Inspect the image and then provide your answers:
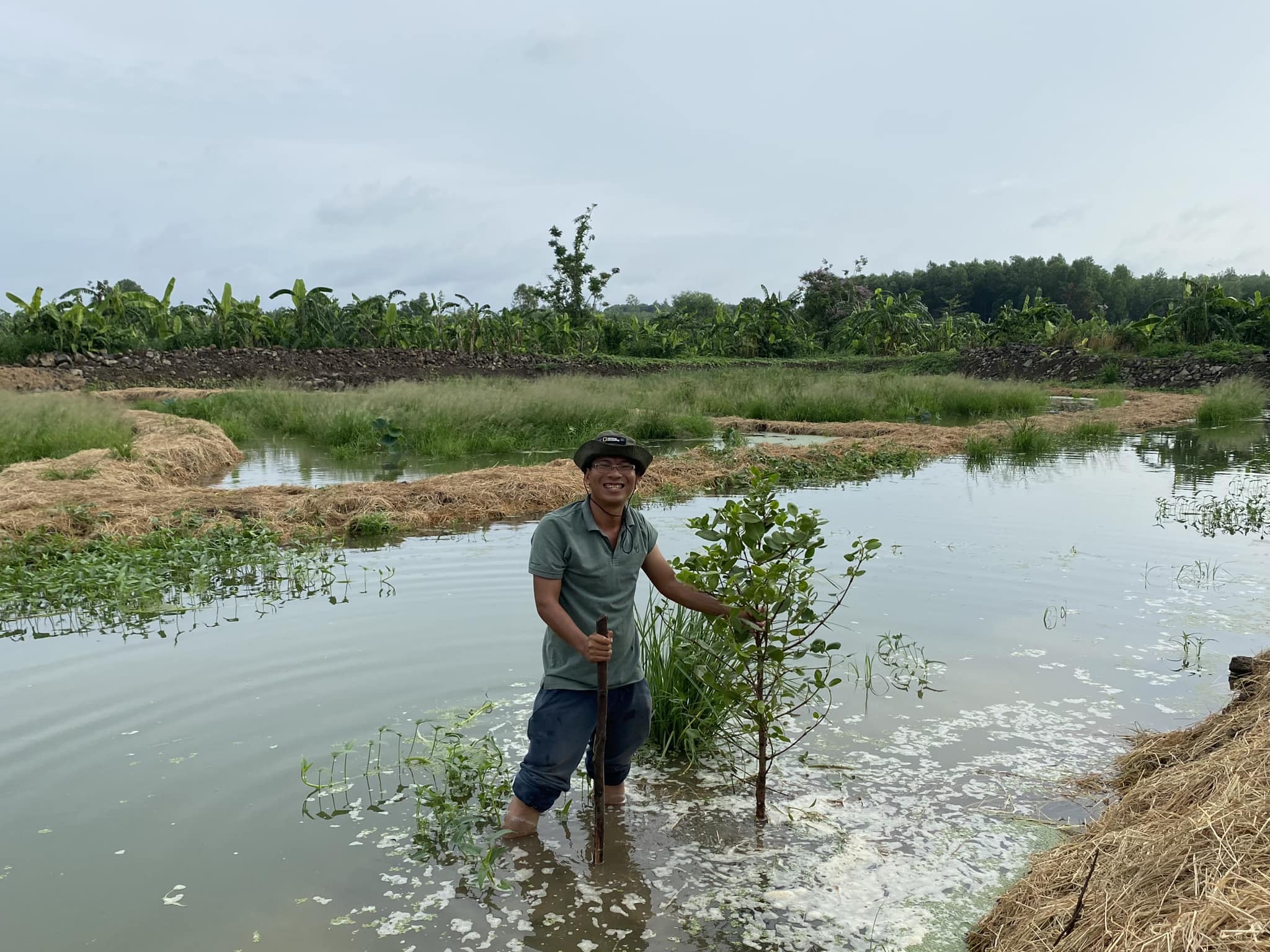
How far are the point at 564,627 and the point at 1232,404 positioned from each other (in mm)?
20265

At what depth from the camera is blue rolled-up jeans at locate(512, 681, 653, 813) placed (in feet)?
10.5

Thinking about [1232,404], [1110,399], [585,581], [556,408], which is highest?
[1110,399]

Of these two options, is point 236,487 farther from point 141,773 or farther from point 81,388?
point 81,388

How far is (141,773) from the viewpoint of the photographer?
3.88 metres

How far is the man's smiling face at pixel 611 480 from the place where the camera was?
3158 mm

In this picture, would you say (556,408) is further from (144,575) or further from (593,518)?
(593,518)

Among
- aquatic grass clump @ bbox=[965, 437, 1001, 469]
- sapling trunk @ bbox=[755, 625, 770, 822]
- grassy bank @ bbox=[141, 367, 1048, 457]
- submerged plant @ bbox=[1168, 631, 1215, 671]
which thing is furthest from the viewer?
grassy bank @ bbox=[141, 367, 1048, 457]

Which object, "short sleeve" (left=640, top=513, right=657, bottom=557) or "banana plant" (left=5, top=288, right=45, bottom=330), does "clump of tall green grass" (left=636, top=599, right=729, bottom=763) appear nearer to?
"short sleeve" (left=640, top=513, right=657, bottom=557)

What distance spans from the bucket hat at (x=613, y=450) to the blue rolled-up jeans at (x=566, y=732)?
2.54 ft

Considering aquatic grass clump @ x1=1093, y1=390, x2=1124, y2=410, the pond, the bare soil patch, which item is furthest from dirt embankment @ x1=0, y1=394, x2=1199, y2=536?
aquatic grass clump @ x1=1093, y1=390, x2=1124, y2=410

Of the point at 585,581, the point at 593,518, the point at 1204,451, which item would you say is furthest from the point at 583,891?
the point at 1204,451

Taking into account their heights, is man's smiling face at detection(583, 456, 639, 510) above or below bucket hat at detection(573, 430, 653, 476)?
below

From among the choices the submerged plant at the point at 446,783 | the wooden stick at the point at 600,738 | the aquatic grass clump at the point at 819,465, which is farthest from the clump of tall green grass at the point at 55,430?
the wooden stick at the point at 600,738

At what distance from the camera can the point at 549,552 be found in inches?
122
